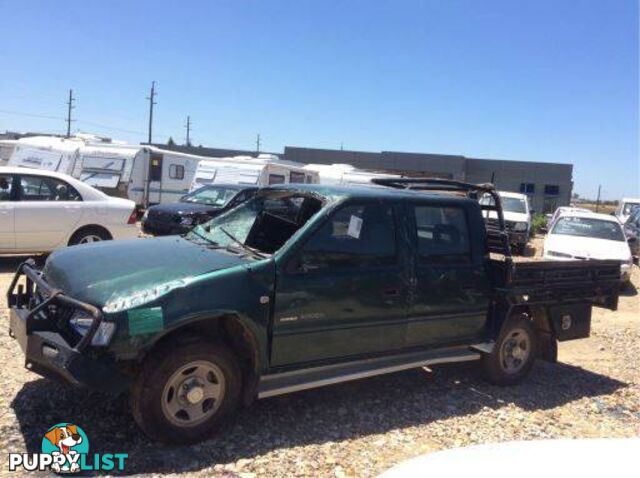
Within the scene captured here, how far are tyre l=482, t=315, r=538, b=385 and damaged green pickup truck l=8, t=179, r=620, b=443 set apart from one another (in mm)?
15

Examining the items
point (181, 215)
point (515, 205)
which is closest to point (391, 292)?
point (181, 215)

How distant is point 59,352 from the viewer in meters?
3.83

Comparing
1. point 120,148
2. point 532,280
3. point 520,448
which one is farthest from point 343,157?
point 520,448

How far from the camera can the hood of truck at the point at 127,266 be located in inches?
159

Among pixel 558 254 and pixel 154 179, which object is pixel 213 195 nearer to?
pixel 154 179

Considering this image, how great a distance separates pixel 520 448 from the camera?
2.67m

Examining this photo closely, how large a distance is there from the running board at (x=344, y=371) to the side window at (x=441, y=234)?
2.70ft

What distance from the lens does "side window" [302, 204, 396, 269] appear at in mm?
4727

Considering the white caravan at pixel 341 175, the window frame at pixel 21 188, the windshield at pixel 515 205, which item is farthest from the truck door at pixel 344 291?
the white caravan at pixel 341 175

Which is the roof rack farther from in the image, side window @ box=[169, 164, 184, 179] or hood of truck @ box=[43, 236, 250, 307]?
side window @ box=[169, 164, 184, 179]

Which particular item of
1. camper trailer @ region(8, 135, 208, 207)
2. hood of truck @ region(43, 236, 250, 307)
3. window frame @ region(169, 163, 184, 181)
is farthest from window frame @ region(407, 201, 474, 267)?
window frame @ region(169, 163, 184, 181)

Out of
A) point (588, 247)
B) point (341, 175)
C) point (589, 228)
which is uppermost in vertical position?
point (341, 175)

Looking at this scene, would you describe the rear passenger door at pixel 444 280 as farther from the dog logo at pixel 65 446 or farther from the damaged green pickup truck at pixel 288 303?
the dog logo at pixel 65 446

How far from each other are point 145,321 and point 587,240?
12793 millimetres
